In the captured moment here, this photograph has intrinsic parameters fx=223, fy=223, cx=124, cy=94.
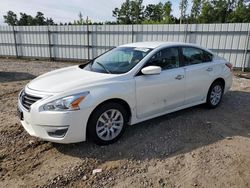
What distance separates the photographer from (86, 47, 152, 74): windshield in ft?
12.2

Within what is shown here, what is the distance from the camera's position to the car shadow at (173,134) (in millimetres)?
3248

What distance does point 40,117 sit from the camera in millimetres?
2939

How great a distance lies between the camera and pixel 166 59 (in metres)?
4.07

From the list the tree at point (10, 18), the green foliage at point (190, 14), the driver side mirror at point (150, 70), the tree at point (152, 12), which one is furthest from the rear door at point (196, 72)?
the tree at point (10, 18)

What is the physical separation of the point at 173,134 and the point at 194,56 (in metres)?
1.77

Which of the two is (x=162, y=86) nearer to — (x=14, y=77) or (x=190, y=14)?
(x=14, y=77)

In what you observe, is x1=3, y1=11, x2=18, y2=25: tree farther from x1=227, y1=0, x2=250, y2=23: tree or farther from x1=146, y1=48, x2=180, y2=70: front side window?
x1=146, y1=48, x2=180, y2=70: front side window

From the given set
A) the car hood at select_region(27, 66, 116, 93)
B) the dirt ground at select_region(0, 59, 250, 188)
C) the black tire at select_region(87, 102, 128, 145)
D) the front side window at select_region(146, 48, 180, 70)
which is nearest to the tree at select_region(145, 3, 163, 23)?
the front side window at select_region(146, 48, 180, 70)

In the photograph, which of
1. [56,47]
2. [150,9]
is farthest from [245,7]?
[56,47]

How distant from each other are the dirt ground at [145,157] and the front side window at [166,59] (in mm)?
1092

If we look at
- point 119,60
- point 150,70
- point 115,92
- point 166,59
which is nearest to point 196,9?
point 166,59

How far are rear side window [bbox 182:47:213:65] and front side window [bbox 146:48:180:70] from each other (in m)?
0.25

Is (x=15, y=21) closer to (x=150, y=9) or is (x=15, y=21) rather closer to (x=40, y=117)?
(x=150, y=9)

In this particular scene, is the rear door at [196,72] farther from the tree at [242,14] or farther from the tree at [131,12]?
the tree at [131,12]
